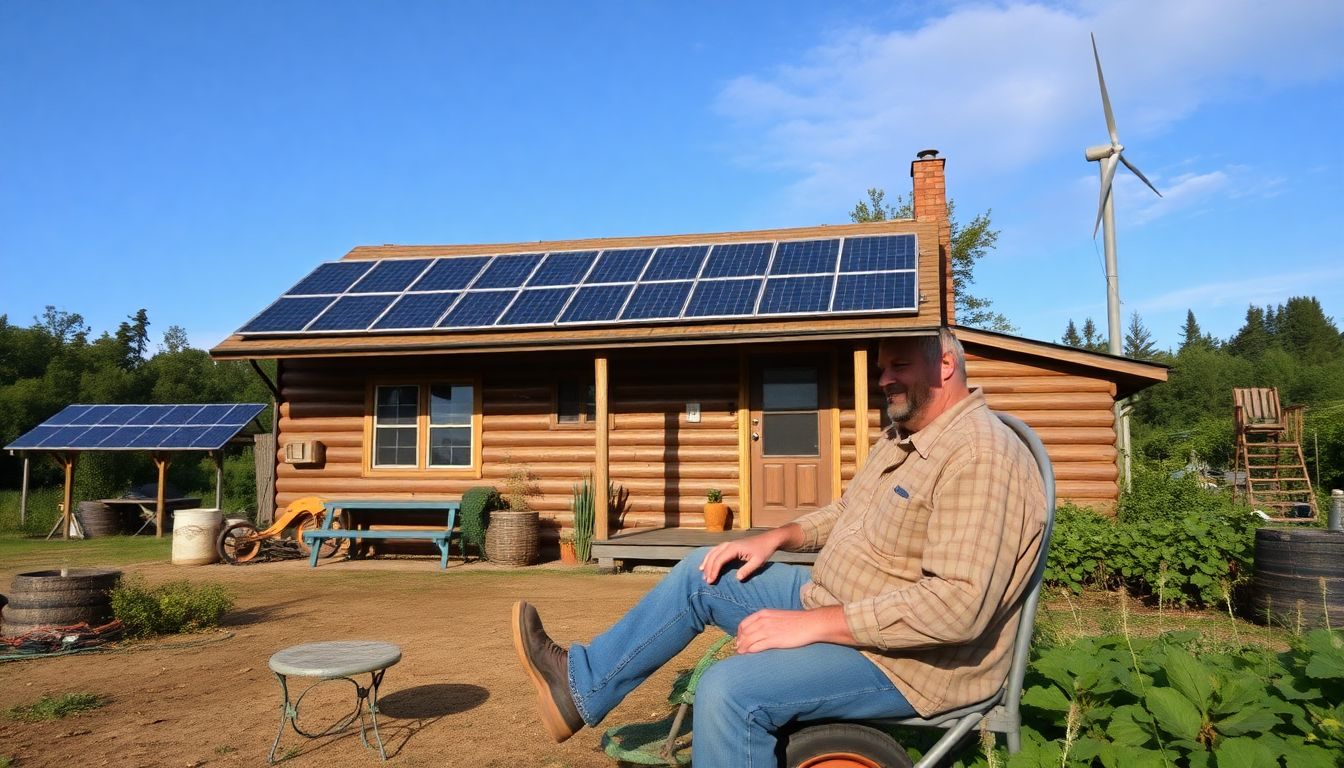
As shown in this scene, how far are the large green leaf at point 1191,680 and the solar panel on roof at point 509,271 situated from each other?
10.5 metres

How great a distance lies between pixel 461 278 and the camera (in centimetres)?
1273

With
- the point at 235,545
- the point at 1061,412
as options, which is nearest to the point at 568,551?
the point at 235,545

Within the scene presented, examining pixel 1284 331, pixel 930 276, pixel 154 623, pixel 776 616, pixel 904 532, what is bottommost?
pixel 154 623

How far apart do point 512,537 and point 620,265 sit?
13.6 ft

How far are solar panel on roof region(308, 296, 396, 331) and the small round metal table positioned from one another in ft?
25.0

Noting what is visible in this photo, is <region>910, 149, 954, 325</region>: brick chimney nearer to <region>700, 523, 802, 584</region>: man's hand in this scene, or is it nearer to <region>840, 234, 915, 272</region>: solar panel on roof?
<region>840, 234, 915, 272</region>: solar panel on roof

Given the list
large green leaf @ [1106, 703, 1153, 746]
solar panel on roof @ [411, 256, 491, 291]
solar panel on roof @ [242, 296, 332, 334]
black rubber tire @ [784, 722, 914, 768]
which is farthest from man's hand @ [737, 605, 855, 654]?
solar panel on roof @ [411, 256, 491, 291]

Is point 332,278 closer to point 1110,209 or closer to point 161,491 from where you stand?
point 161,491

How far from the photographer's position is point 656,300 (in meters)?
10.9

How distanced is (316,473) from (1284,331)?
3980 inches

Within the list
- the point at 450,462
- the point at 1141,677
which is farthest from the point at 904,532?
the point at 450,462

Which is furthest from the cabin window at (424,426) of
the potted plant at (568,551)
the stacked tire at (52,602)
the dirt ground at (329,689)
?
the stacked tire at (52,602)

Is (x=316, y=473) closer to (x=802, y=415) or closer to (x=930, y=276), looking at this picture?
(x=802, y=415)

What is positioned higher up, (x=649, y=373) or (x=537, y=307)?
(x=537, y=307)
